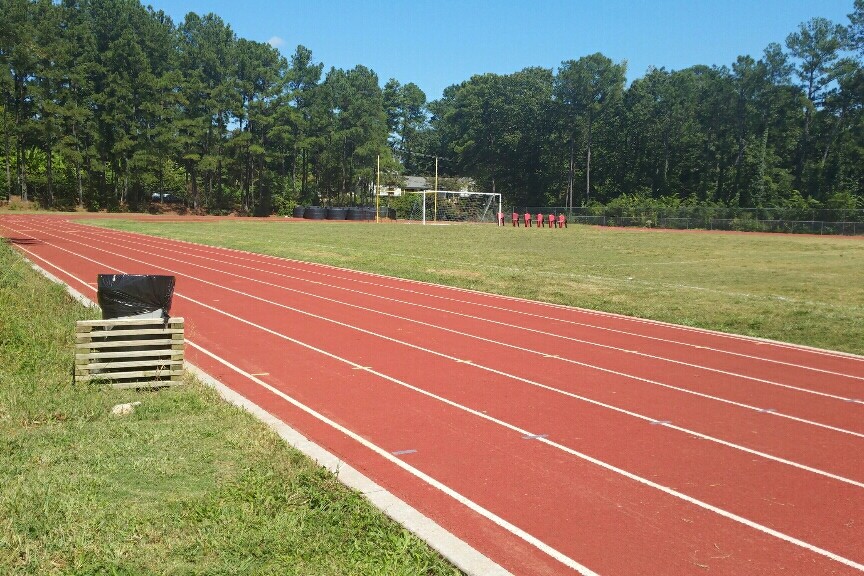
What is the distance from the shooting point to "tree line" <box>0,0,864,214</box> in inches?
2876

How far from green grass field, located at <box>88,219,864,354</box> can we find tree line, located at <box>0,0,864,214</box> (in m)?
37.1

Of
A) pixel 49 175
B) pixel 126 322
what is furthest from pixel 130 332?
pixel 49 175

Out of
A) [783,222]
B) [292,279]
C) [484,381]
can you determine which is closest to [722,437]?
[484,381]

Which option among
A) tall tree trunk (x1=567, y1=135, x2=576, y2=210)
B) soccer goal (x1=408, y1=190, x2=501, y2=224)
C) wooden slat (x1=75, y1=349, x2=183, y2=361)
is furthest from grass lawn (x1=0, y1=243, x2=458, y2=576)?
tall tree trunk (x1=567, y1=135, x2=576, y2=210)

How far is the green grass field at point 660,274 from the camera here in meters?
15.6

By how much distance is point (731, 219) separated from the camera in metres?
63.8

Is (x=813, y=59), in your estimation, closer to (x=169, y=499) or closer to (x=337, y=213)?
(x=337, y=213)

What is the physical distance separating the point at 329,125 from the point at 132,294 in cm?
8109

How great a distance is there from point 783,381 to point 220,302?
1073 cm

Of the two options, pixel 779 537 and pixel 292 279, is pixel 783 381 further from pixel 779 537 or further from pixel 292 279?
pixel 292 279

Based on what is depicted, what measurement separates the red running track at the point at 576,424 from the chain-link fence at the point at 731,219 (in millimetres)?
50118

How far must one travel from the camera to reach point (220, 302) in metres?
15.9

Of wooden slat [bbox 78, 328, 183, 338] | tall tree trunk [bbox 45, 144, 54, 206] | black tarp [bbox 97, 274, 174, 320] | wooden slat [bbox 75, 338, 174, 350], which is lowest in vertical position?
wooden slat [bbox 75, 338, 174, 350]

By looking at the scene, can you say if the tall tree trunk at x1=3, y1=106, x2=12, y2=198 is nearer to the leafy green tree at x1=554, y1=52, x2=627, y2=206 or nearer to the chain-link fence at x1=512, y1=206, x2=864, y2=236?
the chain-link fence at x1=512, y1=206, x2=864, y2=236
